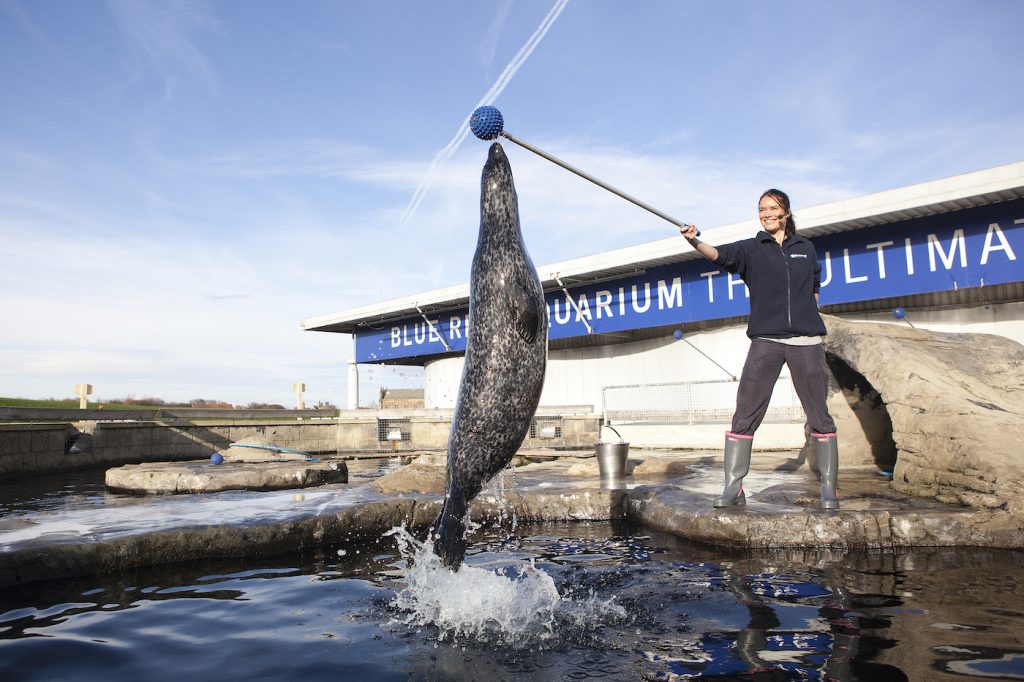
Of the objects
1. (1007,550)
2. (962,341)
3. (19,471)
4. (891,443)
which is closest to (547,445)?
(891,443)

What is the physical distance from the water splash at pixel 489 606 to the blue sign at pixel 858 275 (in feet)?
20.2

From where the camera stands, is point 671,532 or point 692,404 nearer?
point 671,532

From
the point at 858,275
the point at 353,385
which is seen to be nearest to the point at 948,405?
the point at 858,275

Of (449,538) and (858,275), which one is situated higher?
(858,275)

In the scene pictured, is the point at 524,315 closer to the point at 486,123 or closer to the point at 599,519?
the point at 486,123

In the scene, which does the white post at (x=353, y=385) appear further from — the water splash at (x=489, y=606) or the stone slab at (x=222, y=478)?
the water splash at (x=489, y=606)

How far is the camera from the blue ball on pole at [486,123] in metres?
4.25

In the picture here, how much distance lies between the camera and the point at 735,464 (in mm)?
5602

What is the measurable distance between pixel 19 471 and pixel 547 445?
1360 cm

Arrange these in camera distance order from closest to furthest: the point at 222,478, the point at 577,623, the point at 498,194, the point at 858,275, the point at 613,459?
the point at 577,623
the point at 498,194
the point at 613,459
the point at 222,478
the point at 858,275

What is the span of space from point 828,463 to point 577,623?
9.51 feet

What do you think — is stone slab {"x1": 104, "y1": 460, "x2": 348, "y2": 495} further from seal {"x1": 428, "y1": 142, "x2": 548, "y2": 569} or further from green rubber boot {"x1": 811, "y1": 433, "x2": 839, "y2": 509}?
green rubber boot {"x1": 811, "y1": 433, "x2": 839, "y2": 509}

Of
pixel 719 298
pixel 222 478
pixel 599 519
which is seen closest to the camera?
pixel 599 519

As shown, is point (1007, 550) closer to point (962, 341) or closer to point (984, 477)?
point (984, 477)
